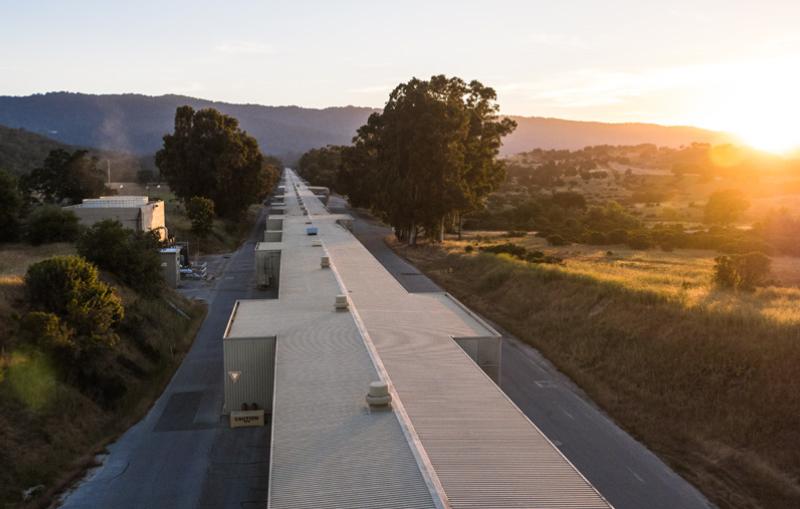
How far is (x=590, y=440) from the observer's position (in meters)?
20.4

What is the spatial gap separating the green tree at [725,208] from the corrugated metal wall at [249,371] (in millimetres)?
70562

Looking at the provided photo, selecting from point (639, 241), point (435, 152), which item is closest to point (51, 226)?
point (435, 152)

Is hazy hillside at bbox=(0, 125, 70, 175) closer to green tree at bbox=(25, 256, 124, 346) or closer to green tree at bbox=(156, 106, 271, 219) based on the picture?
green tree at bbox=(156, 106, 271, 219)

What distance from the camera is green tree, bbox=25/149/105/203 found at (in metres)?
59.8

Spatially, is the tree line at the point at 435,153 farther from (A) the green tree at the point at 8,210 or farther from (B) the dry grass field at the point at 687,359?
(A) the green tree at the point at 8,210

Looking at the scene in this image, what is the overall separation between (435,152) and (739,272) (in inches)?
1114

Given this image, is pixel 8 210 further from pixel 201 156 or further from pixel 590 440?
pixel 590 440

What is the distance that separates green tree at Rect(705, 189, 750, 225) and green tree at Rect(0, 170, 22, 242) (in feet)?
237

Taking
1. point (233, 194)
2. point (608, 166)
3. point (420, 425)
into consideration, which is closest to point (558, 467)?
point (420, 425)

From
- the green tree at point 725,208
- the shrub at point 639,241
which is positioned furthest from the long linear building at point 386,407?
the green tree at point 725,208

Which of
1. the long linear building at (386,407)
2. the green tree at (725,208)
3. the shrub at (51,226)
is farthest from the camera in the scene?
the green tree at (725,208)

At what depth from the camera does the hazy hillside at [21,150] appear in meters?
112

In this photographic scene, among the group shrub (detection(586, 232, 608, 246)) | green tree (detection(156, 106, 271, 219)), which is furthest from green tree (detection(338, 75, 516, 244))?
green tree (detection(156, 106, 271, 219))

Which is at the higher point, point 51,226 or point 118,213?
point 118,213
